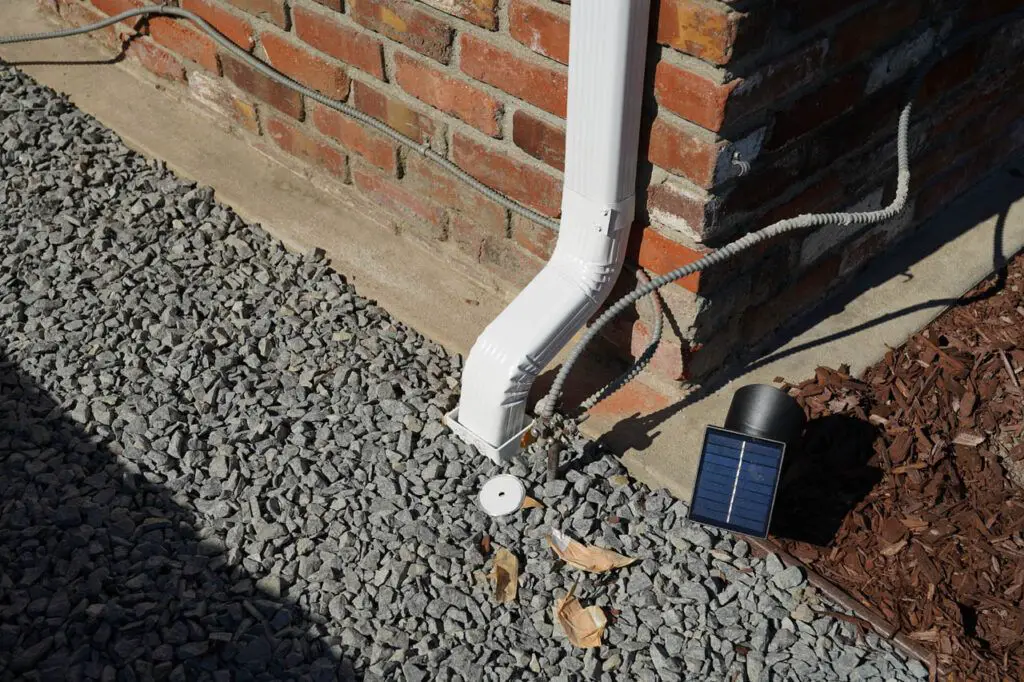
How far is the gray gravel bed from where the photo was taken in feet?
6.32

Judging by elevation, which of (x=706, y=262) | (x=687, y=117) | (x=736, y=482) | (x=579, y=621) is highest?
(x=687, y=117)

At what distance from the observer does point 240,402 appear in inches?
94.7

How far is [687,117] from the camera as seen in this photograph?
79.7 inches

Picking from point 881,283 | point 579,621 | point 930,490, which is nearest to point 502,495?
point 579,621

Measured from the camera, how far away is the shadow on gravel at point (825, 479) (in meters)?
2.18

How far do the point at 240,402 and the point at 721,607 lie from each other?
47.0 inches

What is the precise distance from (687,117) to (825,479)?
0.87 m

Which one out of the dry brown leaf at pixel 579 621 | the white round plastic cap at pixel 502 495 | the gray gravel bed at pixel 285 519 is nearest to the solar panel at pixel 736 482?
the gray gravel bed at pixel 285 519

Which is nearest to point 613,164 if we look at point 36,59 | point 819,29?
point 819,29

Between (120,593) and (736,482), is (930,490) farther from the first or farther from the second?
(120,593)

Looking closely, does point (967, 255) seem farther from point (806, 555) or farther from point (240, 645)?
point (240, 645)

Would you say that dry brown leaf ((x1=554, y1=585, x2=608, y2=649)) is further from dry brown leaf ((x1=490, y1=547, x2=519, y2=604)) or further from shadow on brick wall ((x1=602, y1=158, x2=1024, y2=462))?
shadow on brick wall ((x1=602, y1=158, x2=1024, y2=462))

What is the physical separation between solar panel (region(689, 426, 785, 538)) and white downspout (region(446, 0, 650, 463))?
1.43 feet

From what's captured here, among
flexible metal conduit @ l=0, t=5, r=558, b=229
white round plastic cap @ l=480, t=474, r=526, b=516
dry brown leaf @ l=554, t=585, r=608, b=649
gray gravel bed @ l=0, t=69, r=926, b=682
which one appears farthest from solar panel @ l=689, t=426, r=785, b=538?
flexible metal conduit @ l=0, t=5, r=558, b=229
